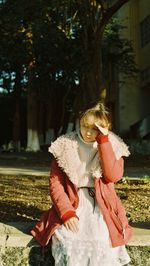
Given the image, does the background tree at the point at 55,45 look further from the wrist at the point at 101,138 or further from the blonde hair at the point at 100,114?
the wrist at the point at 101,138

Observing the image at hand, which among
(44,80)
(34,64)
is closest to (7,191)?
(34,64)

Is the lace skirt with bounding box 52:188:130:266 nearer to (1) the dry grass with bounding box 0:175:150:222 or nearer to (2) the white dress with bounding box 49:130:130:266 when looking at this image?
(2) the white dress with bounding box 49:130:130:266

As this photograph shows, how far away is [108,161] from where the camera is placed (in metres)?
3.76

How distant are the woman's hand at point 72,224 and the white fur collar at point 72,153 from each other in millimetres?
284

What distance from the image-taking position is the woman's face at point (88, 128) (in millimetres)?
3824

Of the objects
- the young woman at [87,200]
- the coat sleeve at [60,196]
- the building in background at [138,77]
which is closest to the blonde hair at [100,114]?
the young woman at [87,200]

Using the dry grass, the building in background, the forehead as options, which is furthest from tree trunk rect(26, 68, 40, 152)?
the forehead

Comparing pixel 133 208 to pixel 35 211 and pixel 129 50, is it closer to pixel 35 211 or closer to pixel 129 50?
pixel 35 211

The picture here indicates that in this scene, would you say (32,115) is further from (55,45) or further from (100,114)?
(100,114)

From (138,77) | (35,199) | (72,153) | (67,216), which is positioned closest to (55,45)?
(138,77)

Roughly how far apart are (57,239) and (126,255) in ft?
1.62

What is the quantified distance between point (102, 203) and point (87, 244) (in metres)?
0.30

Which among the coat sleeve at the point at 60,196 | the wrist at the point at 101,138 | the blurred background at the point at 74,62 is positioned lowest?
the coat sleeve at the point at 60,196

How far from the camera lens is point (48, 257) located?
159 inches
